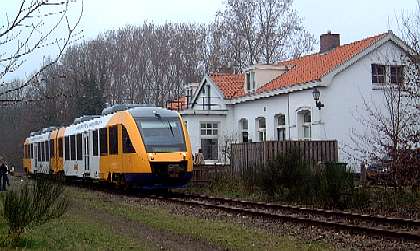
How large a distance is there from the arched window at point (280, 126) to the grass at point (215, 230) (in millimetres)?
21285

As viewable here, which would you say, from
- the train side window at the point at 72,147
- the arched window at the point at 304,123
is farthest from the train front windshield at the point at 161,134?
the arched window at the point at 304,123

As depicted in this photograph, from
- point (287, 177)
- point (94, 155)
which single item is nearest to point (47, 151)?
point (94, 155)

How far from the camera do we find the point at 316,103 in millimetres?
35219

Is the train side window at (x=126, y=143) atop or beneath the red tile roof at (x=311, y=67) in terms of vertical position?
beneath

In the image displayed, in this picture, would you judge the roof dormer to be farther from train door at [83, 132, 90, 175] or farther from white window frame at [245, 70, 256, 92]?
train door at [83, 132, 90, 175]

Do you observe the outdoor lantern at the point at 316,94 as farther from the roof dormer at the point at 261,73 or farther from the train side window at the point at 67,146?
the train side window at the point at 67,146

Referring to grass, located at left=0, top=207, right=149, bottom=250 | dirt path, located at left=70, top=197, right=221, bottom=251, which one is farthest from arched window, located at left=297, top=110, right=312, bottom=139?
grass, located at left=0, top=207, right=149, bottom=250

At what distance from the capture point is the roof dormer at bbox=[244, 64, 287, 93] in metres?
44.2

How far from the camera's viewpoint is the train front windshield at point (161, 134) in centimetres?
2339

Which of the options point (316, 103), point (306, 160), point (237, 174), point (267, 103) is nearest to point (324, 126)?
point (316, 103)

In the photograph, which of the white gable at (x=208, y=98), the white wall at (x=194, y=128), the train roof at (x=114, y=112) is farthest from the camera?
the white gable at (x=208, y=98)

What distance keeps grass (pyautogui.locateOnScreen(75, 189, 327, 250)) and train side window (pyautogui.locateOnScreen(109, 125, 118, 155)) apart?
5.87 meters

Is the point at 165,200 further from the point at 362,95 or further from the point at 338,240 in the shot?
the point at 362,95

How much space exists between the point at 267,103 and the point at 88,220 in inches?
1052
